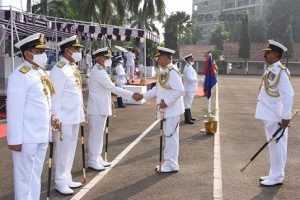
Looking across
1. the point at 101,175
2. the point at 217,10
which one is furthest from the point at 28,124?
the point at 217,10

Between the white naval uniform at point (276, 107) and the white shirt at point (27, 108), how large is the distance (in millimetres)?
3335

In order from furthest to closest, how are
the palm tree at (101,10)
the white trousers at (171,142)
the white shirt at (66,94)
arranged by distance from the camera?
1. the palm tree at (101,10)
2. the white trousers at (171,142)
3. the white shirt at (66,94)

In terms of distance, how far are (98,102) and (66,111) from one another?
1.19 m

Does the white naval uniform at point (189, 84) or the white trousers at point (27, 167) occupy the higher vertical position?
the white naval uniform at point (189, 84)

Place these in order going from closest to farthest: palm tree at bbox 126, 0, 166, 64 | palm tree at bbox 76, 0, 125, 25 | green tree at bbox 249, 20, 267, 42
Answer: palm tree at bbox 76, 0, 125, 25 < palm tree at bbox 126, 0, 166, 64 < green tree at bbox 249, 20, 267, 42

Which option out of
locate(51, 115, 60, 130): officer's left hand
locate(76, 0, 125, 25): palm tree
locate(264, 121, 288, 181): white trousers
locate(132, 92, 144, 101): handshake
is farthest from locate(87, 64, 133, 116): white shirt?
locate(76, 0, 125, 25): palm tree

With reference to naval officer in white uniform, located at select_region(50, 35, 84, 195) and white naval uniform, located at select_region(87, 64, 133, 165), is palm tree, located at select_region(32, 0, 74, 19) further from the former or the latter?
naval officer in white uniform, located at select_region(50, 35, 84, 195)

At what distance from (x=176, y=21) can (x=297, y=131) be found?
191 ft

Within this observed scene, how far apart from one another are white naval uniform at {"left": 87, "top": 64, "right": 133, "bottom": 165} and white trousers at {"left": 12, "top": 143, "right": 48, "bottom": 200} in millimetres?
2342

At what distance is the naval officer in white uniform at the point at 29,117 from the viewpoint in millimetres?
4629

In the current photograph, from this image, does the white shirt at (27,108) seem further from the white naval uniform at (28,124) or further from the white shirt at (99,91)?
the white shirt at (99,91)

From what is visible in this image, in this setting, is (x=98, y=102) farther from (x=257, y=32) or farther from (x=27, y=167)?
(x=257, y=32)

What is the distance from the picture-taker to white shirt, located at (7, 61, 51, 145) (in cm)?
462

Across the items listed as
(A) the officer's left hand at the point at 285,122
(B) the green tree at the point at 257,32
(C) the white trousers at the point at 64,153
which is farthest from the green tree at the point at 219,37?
(C) the white trousers at the point at 64,153
